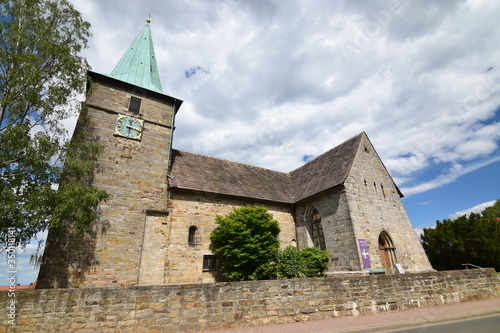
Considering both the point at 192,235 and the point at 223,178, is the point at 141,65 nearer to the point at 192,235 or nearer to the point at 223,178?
the point at 223,178

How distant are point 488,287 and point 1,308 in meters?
17.5

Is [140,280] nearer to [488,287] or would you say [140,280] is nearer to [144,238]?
[144,238]

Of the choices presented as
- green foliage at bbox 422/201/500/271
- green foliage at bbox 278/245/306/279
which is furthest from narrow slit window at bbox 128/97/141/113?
green foliage at bbox 422/201/500/271

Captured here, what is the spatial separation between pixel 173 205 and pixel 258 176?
8738 millimetres

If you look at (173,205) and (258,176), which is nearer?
(173,205)

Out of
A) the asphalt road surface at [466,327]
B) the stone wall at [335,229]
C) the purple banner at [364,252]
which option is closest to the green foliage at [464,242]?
the purple banner at [364,252]

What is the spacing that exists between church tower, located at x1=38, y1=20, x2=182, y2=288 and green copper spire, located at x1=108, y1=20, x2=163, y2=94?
0.20ft

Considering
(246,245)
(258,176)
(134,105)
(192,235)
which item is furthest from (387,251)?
(134,105)

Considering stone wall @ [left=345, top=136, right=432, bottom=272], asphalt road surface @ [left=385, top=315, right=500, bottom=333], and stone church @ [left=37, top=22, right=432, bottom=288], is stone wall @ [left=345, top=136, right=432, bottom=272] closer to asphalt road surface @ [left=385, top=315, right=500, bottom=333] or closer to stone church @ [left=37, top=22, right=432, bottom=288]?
stone church @ [left=37, top=22, right=432, bottom=288]

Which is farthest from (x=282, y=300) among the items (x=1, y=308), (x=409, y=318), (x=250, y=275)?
(x=1, y=308)

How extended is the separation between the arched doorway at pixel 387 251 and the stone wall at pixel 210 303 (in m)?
5.12

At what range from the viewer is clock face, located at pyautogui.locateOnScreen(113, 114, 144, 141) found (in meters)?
14.5

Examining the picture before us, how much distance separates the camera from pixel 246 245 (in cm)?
1278

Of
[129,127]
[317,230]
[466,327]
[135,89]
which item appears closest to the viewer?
[466,327]
